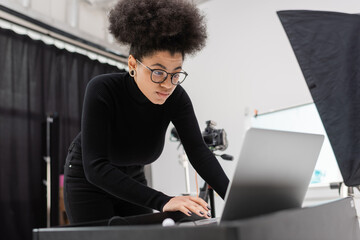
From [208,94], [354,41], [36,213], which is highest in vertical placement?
[208,94]

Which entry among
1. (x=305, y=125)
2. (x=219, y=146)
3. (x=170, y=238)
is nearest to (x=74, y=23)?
(x=219, y=146)

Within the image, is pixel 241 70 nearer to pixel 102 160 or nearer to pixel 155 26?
pixel 155 26

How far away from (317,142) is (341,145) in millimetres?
182

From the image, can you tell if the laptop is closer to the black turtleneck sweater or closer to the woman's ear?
the black turtleneck sweater

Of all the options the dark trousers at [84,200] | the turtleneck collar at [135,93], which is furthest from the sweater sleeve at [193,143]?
the dark trousers at [84,200]

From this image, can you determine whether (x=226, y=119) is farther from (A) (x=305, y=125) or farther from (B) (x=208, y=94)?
(A) (x=305, y=125)

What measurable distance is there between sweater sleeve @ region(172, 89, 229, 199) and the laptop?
1.26ft

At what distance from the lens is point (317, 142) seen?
682 millimetres

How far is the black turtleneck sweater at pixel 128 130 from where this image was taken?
36.3 inches

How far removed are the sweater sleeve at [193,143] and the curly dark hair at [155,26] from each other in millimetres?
191

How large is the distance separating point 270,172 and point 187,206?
0.20m

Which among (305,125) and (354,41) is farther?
(305,125)

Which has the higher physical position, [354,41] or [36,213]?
[354,41]

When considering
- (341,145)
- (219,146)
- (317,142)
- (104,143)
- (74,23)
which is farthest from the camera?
(74,23)
